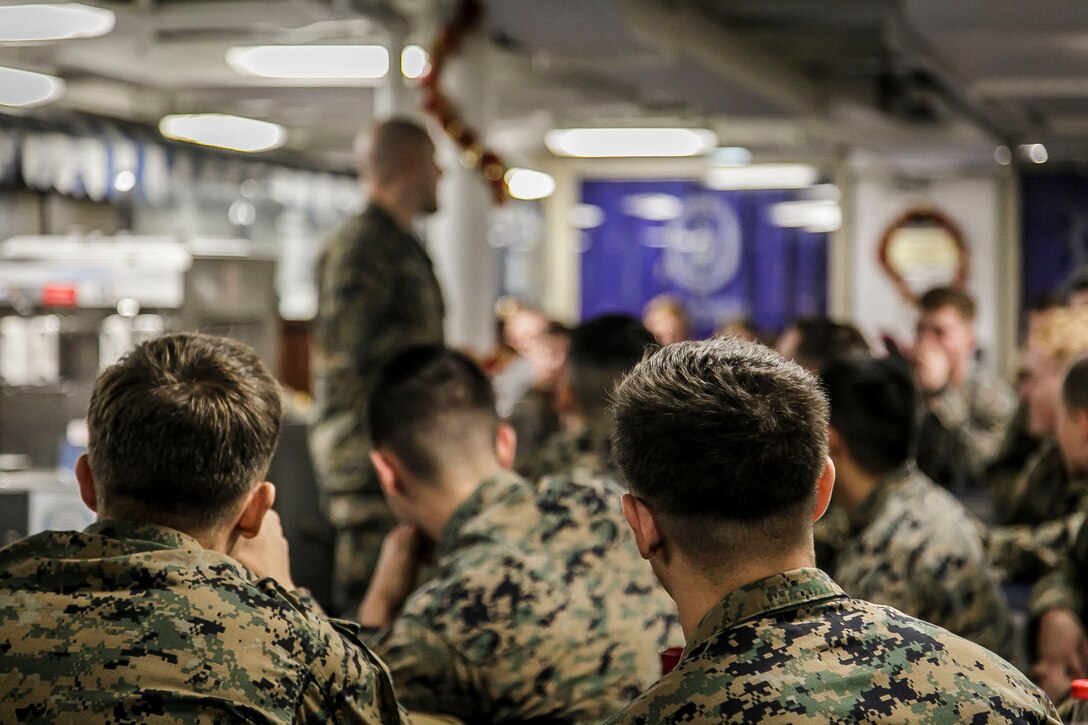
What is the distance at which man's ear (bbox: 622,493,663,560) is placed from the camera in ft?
4.42

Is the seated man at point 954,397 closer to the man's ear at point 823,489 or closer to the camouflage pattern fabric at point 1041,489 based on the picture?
the camouflage pattern fabric at point 1041,489

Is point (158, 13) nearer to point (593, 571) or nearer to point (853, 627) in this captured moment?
point (593, 571)

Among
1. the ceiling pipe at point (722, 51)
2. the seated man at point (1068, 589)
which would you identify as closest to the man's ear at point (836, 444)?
the seated man at point (1068, 589)

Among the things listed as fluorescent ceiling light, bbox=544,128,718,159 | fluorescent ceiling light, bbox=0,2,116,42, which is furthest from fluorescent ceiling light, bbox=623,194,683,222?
fluorescent ceiling light, bbox=0,2,116,42

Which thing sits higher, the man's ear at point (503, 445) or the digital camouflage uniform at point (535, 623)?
the man's ear at point (503, 445)

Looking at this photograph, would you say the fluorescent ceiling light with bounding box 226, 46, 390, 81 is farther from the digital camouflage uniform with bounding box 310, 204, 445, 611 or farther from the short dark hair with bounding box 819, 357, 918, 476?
the short dark hair with bounding box 819, 357, 918, 476

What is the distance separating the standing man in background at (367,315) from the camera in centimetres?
405

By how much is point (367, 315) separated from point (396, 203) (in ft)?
1.27

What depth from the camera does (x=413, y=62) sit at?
592 centimetres

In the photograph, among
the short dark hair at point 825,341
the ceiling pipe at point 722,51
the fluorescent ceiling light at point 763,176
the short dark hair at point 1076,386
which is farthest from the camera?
the fluorescent ceiling light at point 763,176

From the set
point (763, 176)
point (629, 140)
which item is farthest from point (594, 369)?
point (763, 176)

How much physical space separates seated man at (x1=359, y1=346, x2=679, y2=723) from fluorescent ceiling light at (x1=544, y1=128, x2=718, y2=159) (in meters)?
7.50

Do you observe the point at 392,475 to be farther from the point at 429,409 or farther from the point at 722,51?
the point at 722,51

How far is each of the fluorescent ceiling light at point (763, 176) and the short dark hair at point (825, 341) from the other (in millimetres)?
8530
